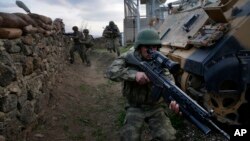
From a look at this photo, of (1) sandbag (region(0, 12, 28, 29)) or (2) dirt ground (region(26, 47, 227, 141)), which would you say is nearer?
(1) sandbag (region(0, 12, 28, 29))

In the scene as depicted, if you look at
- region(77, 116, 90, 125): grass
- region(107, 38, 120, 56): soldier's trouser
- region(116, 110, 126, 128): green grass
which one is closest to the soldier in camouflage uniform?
region(116, 110, 126, 128): green grass

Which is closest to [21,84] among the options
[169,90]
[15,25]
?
[15,25]

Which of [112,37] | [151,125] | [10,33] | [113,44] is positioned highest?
[10,33]

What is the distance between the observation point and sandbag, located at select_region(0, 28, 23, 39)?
495 centimetres

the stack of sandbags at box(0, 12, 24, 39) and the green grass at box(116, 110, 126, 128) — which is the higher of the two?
the stack of sandbags at box(0, 12, 24, 39)

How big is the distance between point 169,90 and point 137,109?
3.44 feet

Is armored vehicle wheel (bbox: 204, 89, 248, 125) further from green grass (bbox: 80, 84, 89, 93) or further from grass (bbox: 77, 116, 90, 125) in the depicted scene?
green grass (bbox: 80, 84, 89, 93)

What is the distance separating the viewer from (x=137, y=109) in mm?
5352

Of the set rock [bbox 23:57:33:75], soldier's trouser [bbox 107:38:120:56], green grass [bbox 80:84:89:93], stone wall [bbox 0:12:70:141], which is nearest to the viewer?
stone wall [bbox 0:12:70:141]

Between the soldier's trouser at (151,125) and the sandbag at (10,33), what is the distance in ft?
5.53

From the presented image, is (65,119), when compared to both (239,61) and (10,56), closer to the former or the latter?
(10,56)

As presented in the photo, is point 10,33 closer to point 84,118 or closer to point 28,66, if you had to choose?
point 28,66

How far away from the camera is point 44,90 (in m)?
7.51

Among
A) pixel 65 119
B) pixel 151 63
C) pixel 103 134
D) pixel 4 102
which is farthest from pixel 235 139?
pixel 65 119
